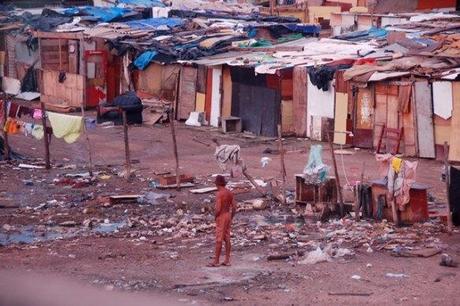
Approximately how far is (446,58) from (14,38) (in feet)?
56.8

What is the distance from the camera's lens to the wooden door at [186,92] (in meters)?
33.2

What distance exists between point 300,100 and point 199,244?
12.6 metres

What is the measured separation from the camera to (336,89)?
28375 millimetres

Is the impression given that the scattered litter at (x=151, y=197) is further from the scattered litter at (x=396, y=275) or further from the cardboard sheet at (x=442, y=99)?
the cardboard sheet at (x=442, y=99)

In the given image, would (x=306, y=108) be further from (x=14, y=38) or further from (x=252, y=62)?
(x=14, y=38)

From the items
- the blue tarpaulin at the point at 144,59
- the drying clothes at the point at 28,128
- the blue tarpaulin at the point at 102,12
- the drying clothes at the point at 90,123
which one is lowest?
the drying clothes at the point at 90,123

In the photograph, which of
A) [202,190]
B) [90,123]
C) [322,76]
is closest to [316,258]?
[202,190]

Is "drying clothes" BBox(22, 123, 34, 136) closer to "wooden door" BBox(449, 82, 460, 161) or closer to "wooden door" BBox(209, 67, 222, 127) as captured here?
"wooden door" BBox(209, 67, 222, 127)

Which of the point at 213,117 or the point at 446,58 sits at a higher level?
the point at 446,58

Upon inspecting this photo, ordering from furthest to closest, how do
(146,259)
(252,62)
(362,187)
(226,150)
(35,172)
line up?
(252,62) < (35,172) < (226,150) < (362,187) < (146,259)

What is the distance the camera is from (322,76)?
28.4m

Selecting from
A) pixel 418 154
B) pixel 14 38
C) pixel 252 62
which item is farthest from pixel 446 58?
pixel 14 38

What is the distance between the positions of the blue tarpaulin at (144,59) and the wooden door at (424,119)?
10.2 meters

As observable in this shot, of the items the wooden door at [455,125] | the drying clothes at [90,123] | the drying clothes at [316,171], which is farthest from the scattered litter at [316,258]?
the drying clothes at [90,123]
